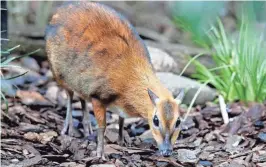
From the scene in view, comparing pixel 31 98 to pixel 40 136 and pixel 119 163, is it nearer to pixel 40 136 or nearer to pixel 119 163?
pixel 40 136

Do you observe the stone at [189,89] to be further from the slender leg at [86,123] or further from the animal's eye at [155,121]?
the animal's eye at [155,121]

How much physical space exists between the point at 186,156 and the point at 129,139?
0.84 meters

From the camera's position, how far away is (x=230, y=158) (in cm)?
534

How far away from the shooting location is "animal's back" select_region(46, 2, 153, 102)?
5.41m

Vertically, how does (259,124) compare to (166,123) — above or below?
above

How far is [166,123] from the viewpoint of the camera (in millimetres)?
4699

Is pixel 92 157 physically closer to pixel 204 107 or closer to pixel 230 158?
pixel 230 158

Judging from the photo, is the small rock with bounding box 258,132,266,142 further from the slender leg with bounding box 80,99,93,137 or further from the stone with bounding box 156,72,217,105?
the slender leg with bounding box 80,99,93,137

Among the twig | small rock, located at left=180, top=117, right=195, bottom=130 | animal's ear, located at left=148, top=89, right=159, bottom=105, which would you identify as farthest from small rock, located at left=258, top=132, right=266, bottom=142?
animal's ear, located at left=148, top=89, right=159, bottom=105

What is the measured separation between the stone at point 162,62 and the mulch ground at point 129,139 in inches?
37.6

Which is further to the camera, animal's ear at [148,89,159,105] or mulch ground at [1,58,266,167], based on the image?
mulch ground at [1,58,266,167]

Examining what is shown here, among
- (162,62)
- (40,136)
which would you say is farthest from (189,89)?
(40,136)

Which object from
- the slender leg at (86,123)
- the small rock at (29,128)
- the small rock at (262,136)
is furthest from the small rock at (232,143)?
the small rock at (29,128)

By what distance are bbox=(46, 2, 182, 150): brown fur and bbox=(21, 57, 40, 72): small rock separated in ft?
6.57
